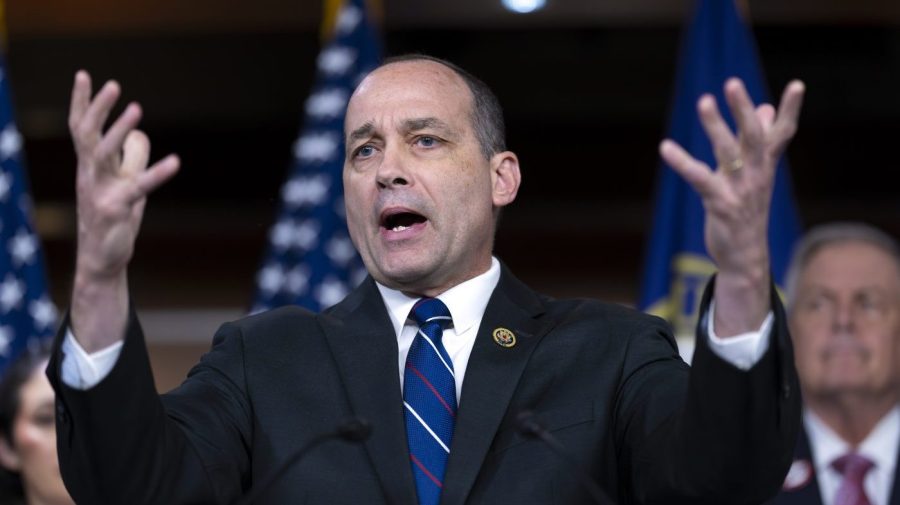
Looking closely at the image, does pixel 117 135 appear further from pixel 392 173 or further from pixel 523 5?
pixel 523 5

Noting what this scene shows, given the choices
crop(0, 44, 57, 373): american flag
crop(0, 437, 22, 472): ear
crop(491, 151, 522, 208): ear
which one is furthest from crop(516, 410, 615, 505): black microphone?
crop(0, 44, 57, 373): american flag

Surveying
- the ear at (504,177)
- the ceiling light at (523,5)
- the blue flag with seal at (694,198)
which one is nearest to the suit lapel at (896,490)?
the blue flag with seal at (694,198)

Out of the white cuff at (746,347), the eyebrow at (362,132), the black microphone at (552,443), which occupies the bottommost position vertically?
→ the black microphone at (552,443)

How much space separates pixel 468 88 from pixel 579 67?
4.08 m

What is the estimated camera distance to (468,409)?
2006 millimetres

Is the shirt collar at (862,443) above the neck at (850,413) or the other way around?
the other way around

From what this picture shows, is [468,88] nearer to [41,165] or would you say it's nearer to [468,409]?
[468,409]

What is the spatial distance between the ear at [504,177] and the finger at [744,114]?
2.84 feet

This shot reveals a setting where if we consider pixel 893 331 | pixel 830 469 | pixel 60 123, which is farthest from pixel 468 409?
pixel 60 123

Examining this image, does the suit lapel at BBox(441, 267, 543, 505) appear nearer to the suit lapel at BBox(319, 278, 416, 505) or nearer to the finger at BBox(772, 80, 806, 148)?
the suit lapel at BBox(319, 278, 416, 505)

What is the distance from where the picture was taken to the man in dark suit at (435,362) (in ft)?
5.39

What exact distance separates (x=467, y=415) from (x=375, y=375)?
0.16 metres

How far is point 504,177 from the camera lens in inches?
97.2

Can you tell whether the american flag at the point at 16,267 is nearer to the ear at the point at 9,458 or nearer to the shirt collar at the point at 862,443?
the ear at the point at 9,458
